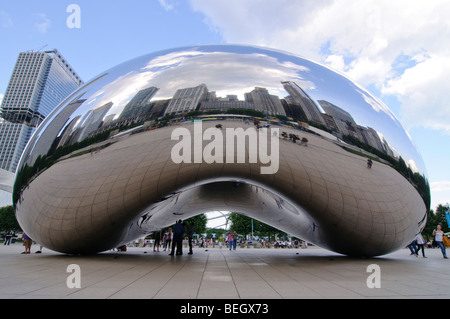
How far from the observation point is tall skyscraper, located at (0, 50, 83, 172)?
525 feet

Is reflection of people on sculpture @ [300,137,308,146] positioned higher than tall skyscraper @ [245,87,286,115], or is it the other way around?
tall skyscraper @ [245,87,286,115]

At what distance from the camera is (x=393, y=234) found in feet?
27.0

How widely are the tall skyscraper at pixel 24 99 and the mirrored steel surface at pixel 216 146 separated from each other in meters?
185

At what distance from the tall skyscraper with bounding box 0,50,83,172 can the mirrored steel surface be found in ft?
607

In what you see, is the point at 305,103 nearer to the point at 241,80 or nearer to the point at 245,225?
the point at 241,80

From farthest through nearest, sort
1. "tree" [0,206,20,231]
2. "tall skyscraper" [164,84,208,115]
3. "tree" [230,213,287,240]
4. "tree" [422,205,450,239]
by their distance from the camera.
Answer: "tree" [422,205,450,239], "tree" [230,213,287,240], "tree" [0,206,20,231], "tall skyscraper" [164,84,208,115]

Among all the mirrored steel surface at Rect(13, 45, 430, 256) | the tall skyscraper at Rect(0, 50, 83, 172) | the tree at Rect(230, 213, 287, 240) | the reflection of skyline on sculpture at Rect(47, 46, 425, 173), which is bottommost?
the tree at Rect(230, 213, 287, 240)

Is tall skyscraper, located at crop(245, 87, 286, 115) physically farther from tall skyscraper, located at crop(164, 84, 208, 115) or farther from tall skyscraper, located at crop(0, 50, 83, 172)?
tall skyscraper, located at crop(0, 50, 83, 172)

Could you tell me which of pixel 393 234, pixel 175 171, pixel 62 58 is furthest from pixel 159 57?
pixel 62 58

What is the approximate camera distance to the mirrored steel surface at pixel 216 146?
6.80m

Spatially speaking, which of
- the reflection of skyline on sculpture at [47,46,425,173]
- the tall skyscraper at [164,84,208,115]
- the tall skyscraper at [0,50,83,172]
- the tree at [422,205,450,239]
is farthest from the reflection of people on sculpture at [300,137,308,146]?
the tall skyscraper at [0,50,83,172]

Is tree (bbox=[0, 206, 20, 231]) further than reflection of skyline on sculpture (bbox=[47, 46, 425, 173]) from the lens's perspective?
Yes

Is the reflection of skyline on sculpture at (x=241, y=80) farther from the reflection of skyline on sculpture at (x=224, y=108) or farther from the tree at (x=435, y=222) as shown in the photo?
Result: the tree at (x=435, y=222)

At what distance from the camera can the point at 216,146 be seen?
6.85 meters
